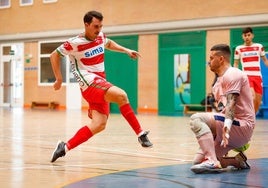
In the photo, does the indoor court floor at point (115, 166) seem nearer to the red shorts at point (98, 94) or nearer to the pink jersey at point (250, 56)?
the red shorts at point (98, 94)

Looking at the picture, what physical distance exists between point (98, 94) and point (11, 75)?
31.5 metres

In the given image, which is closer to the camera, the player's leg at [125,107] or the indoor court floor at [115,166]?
the indoor court floor at [115,166]

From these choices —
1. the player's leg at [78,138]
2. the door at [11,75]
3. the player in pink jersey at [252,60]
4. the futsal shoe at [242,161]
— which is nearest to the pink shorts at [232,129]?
the futsal shoe at [242,161]

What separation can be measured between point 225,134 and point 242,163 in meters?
0.83

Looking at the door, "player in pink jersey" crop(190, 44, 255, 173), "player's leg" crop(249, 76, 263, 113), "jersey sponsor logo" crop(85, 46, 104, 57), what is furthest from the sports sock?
the door

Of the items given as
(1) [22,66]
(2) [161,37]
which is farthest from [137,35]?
(1) [22,66]

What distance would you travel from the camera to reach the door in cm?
3791

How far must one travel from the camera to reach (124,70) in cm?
3238

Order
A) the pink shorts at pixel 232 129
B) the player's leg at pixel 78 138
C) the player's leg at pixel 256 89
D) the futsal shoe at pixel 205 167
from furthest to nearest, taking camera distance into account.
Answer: the player's leg at pixel 256 89 < the player's leg at pixel 78 138 < the pink shorts at pixel 232 129 < the futsal shoe at pixel 205 167

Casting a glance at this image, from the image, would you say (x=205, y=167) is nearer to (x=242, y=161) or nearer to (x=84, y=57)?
(x=242, y=161)

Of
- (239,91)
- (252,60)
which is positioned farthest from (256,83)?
(239,91)

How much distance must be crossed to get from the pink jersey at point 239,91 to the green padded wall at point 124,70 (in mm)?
24062

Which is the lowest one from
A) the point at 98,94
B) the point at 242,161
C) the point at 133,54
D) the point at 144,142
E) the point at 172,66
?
the point at 242,161

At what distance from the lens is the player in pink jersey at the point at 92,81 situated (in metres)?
8.15
